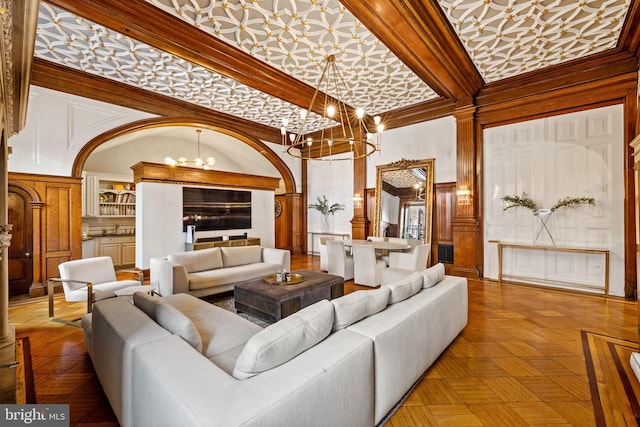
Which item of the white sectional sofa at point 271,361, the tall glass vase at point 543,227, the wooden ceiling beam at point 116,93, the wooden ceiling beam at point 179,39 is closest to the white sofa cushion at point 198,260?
the white sectional sofa at point 271,361

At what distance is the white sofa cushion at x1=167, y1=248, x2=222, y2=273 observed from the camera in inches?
162

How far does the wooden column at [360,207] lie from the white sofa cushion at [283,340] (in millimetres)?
5760

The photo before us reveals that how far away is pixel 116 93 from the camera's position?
5023 mm

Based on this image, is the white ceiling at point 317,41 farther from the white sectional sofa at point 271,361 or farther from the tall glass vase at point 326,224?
the tall glass vase at point 326,224

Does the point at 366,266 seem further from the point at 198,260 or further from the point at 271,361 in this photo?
the point at 271,361

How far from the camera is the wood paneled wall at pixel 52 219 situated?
14.2 ft

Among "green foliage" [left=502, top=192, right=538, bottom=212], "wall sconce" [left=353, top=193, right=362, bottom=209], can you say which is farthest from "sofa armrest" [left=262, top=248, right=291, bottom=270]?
"green foliage" [left=502, top=192, right=538, bottom=212]

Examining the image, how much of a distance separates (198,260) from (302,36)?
11.6 feet

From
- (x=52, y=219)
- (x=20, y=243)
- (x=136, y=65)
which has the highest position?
(x=136, y=65)

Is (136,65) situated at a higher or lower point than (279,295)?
higher

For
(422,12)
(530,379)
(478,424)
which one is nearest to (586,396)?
(530,379)

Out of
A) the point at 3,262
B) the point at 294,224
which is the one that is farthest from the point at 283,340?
the point at 294,224

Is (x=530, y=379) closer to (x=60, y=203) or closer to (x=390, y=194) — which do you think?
(x=390, y=194)

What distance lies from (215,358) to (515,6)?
466 cm
